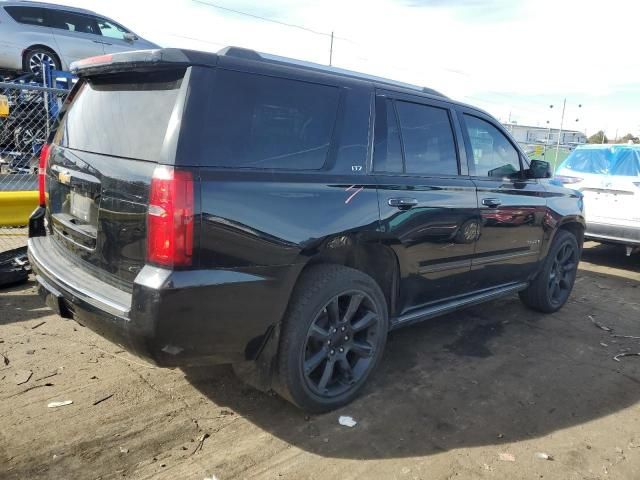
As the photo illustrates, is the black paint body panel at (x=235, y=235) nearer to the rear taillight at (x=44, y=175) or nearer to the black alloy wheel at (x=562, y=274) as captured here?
the rear taillight at (x=44, y=175)

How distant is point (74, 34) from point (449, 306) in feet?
29.5

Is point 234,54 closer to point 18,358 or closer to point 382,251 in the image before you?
point 382,251

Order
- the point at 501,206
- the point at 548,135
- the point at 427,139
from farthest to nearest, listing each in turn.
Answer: the point at 548,135
the point at 501,206
the point at 427,139

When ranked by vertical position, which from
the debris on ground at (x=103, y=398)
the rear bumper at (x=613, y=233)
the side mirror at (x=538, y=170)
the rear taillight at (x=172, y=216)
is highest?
the side mirror at (x=538, y=170)

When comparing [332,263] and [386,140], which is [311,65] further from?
[332,263]

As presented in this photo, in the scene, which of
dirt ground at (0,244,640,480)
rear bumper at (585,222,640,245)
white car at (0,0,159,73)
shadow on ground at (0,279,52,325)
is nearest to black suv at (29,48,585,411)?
dirt ground at (0,244,640,480)

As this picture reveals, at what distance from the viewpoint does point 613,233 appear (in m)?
7.21

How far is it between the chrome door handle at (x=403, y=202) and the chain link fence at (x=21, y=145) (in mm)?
5329

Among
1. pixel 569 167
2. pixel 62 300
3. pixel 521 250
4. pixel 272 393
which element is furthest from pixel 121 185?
pixel 569 167

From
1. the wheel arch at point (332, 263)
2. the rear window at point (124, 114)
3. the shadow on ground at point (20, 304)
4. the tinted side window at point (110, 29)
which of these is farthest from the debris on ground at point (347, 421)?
the tinted side window at point (110, 29)

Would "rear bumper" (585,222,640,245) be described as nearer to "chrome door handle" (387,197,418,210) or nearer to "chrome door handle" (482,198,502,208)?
"chrome door handle" (482,198,502,208)

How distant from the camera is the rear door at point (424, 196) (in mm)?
3367

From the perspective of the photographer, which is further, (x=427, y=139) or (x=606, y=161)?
(x=606, y=161)

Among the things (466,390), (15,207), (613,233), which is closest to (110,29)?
(15,207)
